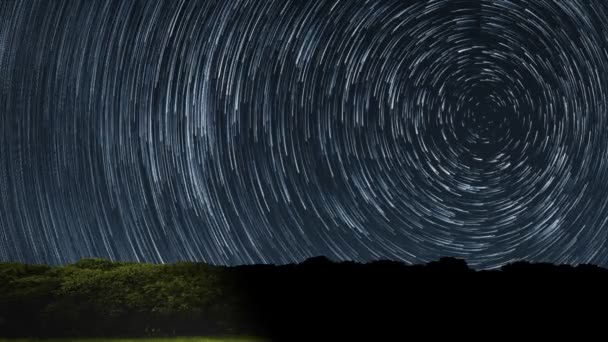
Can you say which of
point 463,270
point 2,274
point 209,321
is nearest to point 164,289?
point 209,321

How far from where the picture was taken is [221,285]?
842 inches

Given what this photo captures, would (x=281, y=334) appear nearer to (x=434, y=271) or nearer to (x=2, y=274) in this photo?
(x=434, y=271)

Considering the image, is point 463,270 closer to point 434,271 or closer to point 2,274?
point 434,271

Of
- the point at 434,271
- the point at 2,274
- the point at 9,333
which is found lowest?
the point at 9,333

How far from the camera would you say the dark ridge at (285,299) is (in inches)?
826

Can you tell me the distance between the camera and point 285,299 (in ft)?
71.6

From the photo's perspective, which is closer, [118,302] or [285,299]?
[118,302]

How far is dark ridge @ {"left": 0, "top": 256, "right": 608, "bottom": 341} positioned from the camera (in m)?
21.0

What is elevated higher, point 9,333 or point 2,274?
point 2,274

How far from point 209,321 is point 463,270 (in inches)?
279

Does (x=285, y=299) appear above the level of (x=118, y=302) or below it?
above

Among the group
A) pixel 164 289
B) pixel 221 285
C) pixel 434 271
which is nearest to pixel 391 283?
pixel 434 271

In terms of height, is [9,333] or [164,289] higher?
[164,289]

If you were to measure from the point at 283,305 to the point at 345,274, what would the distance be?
1924 mm
